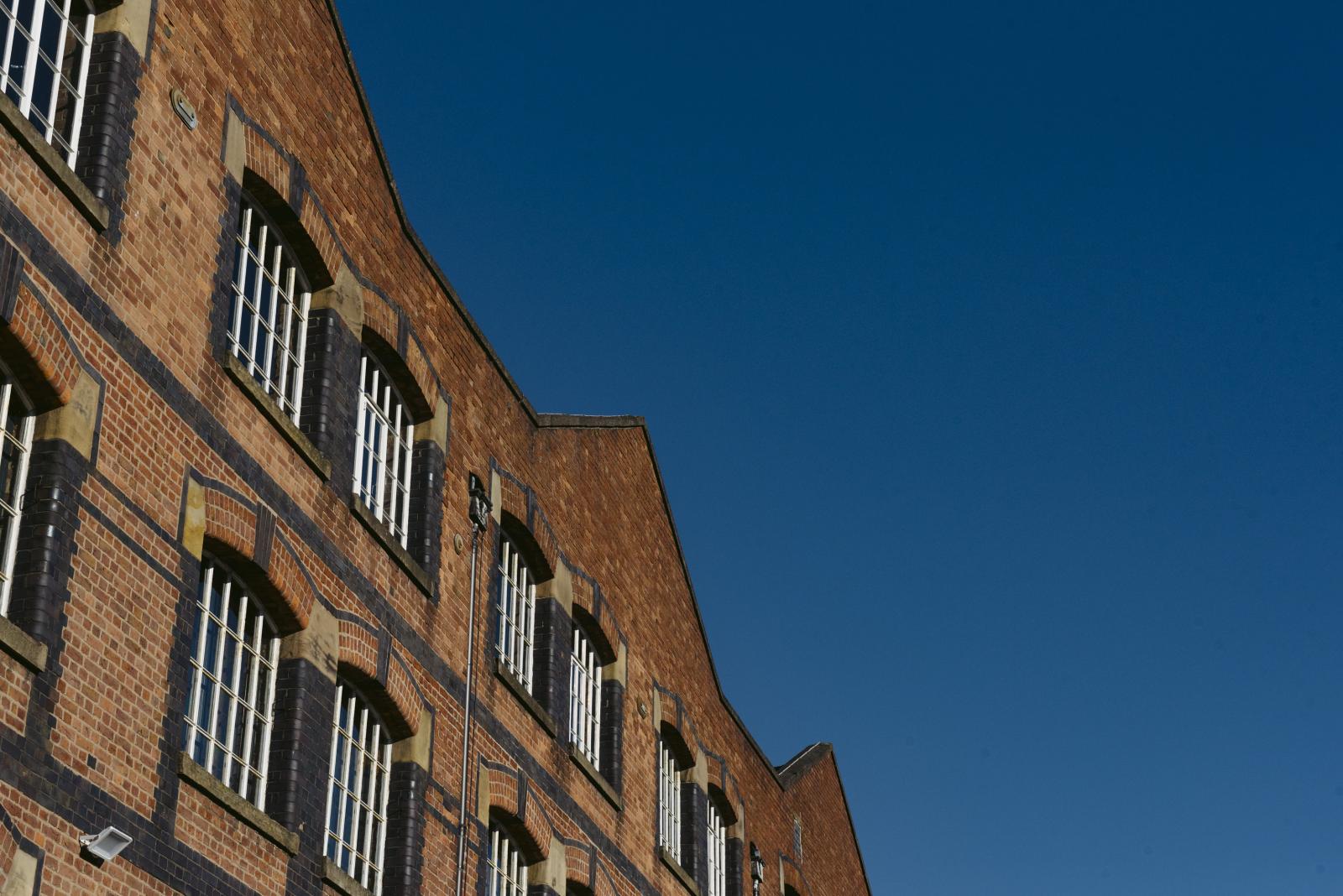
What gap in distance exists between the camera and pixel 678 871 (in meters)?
22.4

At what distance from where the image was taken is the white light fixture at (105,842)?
10.7 meters

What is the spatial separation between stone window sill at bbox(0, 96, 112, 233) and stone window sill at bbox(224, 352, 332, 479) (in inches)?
66.8

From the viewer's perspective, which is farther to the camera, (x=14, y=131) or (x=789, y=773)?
(x=789, y=773)

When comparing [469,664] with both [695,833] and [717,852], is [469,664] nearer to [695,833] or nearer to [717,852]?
[695,833]

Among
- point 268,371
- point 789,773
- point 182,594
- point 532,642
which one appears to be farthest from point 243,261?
point 789,773

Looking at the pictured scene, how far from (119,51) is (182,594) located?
3828 mm

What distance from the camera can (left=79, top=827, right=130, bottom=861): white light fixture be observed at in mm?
10742

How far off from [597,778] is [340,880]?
6.24m

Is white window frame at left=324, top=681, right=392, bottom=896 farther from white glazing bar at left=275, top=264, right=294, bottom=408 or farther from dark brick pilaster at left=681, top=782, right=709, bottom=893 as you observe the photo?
dark brick pilaster at left=681, top=782, right=709, bottom=893

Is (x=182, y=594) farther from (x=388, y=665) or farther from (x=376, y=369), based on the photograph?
(x=376, y=369)

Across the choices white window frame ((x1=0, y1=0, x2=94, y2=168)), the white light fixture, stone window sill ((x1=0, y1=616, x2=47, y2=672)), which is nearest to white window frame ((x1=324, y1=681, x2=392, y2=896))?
the white light fixture

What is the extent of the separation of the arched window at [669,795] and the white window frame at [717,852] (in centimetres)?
109

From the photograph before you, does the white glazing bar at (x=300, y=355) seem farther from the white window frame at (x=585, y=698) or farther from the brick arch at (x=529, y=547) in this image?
the white window frame at (x=585, y=698)

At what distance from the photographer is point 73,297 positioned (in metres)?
11.6
